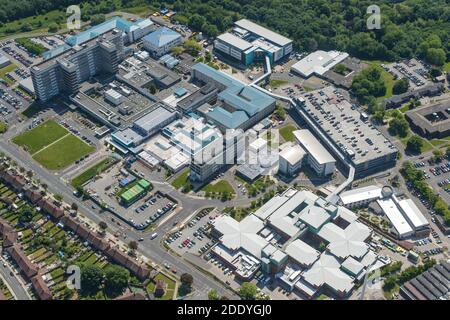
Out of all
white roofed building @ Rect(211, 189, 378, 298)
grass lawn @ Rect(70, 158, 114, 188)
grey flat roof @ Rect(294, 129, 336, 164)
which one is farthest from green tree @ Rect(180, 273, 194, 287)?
grey flat roof @ Rect(294, 129, 336, 164)

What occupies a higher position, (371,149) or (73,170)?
(371,149)

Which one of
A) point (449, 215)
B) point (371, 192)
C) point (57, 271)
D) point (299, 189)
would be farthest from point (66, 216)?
point (449, 215)

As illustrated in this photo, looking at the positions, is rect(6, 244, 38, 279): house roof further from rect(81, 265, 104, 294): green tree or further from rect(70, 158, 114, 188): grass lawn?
rect(70, 158, 114, 188): grass lawn

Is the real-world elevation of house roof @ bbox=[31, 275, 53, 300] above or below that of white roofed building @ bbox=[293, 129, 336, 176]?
below

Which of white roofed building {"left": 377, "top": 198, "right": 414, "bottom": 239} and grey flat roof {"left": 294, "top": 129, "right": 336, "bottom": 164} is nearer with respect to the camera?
white roofed building {"left": 377, "top": 198, "right": 414, "bottom": 239}

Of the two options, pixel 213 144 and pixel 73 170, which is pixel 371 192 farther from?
pixel 73 170

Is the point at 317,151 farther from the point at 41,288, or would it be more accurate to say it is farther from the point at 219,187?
the point at 41,288

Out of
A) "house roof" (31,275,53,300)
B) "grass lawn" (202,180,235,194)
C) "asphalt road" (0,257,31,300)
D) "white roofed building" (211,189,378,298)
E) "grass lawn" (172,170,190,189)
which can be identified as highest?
"white roofed building" (211,189,378,298)
